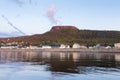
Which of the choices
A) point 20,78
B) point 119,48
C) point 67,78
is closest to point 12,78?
point 20,78

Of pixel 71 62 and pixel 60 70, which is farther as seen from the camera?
pixel 71 62

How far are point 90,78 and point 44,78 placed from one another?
5358 millimetres

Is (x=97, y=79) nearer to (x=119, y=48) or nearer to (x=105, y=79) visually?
(x=105, y=79)

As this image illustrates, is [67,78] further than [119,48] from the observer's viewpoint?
No

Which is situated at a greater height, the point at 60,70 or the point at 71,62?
the point at 71,62

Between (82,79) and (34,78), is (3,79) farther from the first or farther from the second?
(82,79)

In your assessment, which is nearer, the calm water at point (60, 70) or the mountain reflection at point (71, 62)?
the calm water at point (60, 70)

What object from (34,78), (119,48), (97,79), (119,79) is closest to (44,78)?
(34,78)

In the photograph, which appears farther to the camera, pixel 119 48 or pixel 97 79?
pixel 119 48

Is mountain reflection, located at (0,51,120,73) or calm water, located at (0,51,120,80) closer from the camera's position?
calm water, located at (0,51,120,80)

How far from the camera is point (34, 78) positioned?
39594mm

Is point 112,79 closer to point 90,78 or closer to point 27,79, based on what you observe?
point 90,78

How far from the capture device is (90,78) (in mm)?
39156

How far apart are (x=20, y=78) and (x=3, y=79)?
2215mm
